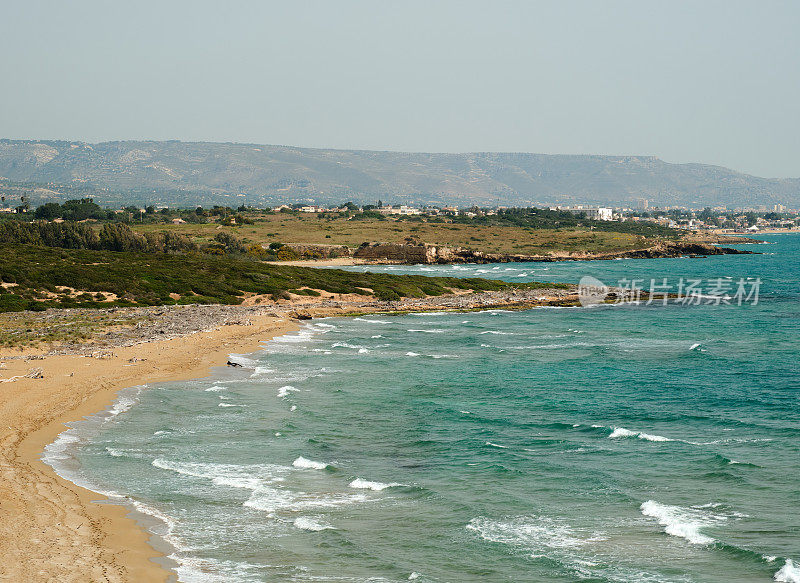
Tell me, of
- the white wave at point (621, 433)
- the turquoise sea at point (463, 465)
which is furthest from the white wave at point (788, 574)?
the white wave at point (621, 433)

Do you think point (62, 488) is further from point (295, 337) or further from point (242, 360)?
point (295, 337)

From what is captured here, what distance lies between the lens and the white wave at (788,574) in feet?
49.2

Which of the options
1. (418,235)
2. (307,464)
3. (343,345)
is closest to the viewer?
(307,464)

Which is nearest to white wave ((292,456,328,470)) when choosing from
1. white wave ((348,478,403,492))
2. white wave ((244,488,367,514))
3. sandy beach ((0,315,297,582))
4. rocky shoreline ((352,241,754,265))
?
white wave ((348,478,403,492))

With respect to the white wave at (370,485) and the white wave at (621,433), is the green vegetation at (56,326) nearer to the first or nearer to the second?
the white wave at (370,485)

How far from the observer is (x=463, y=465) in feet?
75.7

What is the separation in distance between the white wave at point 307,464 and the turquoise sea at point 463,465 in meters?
0.10

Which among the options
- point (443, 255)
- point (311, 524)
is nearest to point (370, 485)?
point (311, 524)

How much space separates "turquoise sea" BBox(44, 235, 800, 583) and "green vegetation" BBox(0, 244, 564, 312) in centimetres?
2195

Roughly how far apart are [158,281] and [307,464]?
157 feet

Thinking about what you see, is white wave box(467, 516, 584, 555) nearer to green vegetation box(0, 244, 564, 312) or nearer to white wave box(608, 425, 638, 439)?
white wave box(608, 425, 638, 439)

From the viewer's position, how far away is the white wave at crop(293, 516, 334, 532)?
58.4 ft

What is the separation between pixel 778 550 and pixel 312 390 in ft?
68.1
